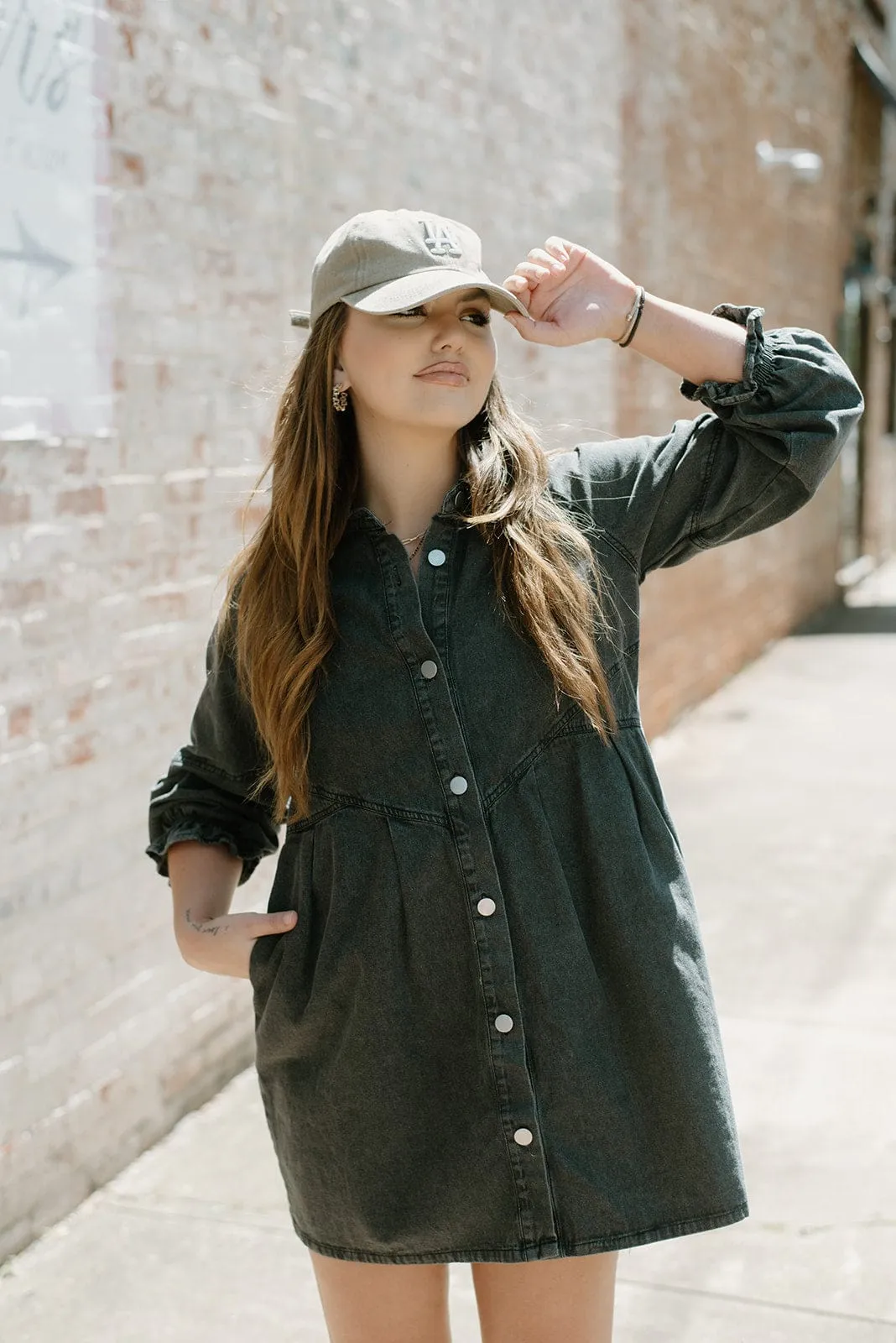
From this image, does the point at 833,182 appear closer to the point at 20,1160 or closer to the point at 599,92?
the point at 599,92

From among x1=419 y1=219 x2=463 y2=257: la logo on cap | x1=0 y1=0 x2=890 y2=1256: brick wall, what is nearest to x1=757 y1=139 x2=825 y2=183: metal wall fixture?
Result: x1=0 y1=0 x2=890 y2=1256: brick wall

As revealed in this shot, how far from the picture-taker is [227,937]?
2.23 m

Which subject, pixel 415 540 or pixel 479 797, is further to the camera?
pixel 415 540

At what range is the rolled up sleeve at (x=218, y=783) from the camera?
93.2 inches

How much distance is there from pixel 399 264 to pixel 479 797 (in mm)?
715

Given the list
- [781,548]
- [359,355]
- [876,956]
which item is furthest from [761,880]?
[781,548]

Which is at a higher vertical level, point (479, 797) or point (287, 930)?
point (479, 797)

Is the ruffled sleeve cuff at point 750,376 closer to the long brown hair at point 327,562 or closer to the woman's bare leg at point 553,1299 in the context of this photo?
the long brown hair at point 327,562

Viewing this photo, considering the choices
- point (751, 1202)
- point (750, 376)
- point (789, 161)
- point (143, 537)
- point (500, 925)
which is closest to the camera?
point (500, 925)

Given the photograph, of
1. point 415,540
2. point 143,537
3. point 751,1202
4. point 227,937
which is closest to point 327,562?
point 415,540

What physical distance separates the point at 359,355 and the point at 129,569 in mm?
1710

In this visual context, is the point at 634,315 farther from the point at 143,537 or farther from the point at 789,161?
the point at 789,161

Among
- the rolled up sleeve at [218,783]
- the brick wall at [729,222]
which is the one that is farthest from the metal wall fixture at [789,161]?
the rolled up sleeve at [218,783]

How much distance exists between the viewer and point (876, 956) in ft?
17.1
